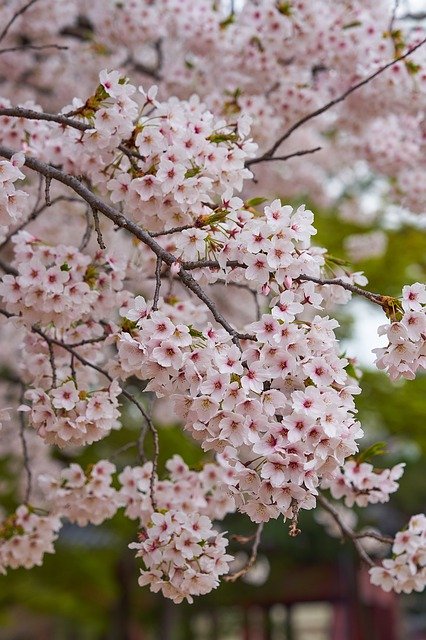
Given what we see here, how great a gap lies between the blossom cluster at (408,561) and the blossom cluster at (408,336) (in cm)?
92

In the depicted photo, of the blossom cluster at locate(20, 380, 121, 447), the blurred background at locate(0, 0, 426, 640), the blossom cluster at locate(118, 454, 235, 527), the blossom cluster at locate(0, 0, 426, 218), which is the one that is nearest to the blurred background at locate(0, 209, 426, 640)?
the blurred background at locate(0, 0, 426, 640)

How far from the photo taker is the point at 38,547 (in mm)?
3359

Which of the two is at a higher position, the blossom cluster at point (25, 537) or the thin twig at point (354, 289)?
the thin twig at point (354, 289)

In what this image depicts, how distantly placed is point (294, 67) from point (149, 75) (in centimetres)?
135

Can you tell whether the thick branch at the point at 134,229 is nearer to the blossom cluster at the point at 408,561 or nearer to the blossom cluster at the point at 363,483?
the blossom cluster at the point at 363,483

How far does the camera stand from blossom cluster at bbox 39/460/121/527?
328 cm

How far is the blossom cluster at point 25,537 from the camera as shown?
3.32m

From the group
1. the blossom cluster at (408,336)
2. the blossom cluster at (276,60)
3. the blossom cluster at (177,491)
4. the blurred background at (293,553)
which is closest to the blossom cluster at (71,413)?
the blossom cluster at (177,491)

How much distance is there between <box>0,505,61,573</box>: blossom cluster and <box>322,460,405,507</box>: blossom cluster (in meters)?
1.16

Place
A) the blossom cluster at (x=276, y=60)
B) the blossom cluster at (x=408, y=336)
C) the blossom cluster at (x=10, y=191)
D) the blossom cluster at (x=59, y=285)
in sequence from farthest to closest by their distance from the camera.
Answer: the blossom cluster at (x=276, y=60)
the blossom cluster at (x=59, y=285)
the blossom cluster at (x=10, y=191)
the blossom cluster at (x=408, y=336)

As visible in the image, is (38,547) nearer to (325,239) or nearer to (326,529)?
(325,239)

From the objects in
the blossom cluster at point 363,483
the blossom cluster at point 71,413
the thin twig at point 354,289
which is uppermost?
the thin twig at point 354,289

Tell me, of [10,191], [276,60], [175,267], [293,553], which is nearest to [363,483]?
[175,267]

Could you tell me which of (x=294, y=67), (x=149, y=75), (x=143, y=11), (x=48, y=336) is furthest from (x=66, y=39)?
(x=48, y=336)
